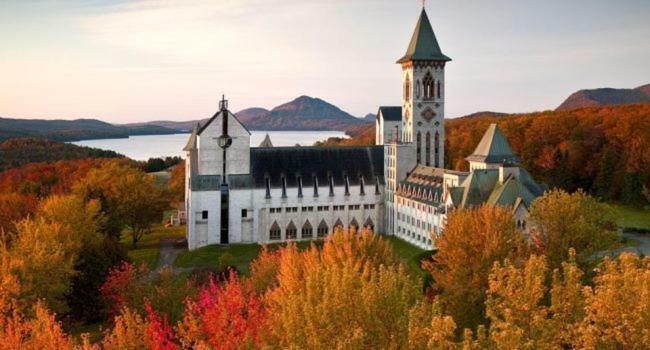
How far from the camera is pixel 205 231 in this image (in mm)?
70562

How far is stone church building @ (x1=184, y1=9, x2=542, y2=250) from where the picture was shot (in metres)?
70.1

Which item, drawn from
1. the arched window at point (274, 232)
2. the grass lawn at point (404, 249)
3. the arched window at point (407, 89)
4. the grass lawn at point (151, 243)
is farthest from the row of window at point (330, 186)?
the grass lawn at point (151, 243)

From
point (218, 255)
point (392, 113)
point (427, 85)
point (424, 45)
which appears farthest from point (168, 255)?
point (424, 45)

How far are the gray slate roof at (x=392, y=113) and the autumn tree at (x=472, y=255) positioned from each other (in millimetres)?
42575

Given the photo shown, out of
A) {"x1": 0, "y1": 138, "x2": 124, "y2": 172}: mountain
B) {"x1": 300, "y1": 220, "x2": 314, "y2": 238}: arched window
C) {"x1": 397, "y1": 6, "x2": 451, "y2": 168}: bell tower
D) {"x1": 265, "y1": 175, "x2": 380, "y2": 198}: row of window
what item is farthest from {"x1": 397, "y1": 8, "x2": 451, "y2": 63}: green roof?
{"x1": 0, "y1": 138, "x2": 124, "y2": 172}: mountain

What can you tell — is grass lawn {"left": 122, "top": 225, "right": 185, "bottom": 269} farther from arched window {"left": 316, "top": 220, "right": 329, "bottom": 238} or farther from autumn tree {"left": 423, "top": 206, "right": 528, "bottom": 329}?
autumn tree {"left": 423, "top": 206, "right": 528, "bottom": 329}

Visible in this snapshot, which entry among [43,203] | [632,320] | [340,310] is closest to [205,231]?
[43,203]

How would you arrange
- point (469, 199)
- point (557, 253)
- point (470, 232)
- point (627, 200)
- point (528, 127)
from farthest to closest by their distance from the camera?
point (528, 127) < point (627, 200) < point (469, 199) < point (557, 253) < point (470, 232)

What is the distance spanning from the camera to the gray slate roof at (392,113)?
265ft

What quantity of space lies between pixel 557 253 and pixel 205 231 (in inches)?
1651

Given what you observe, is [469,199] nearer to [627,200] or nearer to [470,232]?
[470,232]

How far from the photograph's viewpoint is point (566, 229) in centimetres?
4012

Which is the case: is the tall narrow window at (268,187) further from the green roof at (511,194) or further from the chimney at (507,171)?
the chimney at (507,171)

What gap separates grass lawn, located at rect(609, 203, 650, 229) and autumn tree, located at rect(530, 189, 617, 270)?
35.1m
